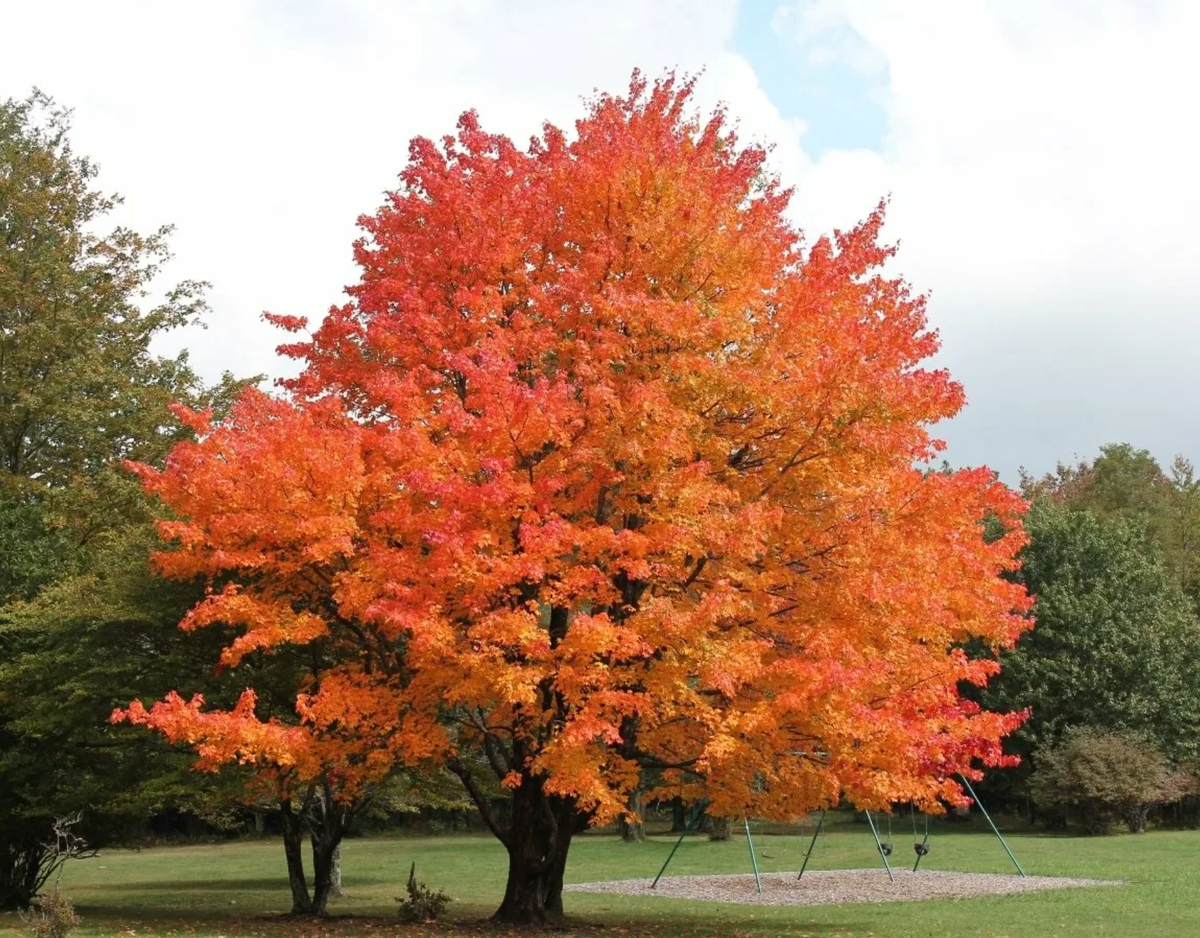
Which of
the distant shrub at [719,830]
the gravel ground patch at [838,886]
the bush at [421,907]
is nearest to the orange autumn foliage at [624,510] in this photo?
the bush at [421,907]

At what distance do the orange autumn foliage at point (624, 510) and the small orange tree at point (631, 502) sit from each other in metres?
0.05

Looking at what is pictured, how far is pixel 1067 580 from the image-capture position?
4775 cm

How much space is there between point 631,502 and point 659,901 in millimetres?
14532

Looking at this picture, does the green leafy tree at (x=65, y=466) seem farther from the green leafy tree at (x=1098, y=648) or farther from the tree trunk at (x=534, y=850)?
the green leafy tree at (x=1098, y=648)

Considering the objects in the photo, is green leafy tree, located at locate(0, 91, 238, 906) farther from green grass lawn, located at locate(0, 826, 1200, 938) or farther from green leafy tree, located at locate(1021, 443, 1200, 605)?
green leafy tree, located at locate(1021, 443, 1200, 605)

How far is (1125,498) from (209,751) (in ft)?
215

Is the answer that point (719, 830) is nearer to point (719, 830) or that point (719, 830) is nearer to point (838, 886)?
point (719, 830)

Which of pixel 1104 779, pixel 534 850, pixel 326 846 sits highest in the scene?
pixel 534 850

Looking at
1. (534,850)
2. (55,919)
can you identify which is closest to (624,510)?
(534,850)

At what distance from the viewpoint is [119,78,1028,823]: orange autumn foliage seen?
46.3 ft

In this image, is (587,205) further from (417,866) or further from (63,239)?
(417,866)

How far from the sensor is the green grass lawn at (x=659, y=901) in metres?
18.6

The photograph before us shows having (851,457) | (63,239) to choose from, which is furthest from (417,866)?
(851,457)

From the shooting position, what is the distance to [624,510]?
15.3 meters
